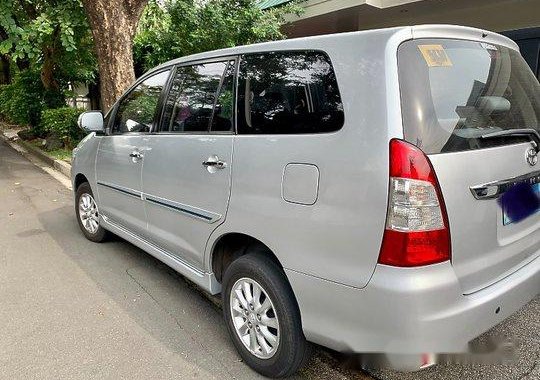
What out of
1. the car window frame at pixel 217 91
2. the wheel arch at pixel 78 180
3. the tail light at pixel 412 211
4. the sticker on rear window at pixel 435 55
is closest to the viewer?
the tail light at pixel 412 211

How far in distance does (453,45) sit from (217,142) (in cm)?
138

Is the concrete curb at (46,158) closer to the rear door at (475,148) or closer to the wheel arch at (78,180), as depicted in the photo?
the wheel arch at (78,180)

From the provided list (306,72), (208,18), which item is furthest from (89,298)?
(208,18)

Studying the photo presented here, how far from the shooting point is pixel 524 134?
2.13 m

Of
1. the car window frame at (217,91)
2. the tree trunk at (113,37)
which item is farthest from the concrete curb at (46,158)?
the car window frame at (217,91)

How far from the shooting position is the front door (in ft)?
11.2

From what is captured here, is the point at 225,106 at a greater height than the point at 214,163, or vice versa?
the point at 225,106

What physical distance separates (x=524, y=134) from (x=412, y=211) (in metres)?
0.89

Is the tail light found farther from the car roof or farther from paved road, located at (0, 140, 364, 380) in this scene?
paved road, located at (0, 140, 364, 380)

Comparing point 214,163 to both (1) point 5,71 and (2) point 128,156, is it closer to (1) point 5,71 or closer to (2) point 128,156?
(2) point 128,156

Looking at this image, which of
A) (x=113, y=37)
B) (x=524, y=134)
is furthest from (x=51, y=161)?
(x=524, y=134)

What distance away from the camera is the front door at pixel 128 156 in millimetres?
3420

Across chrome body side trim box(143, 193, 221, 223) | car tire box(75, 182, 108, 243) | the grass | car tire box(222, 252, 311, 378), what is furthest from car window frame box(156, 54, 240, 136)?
the grass

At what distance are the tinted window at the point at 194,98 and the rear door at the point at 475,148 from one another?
1.18 m
